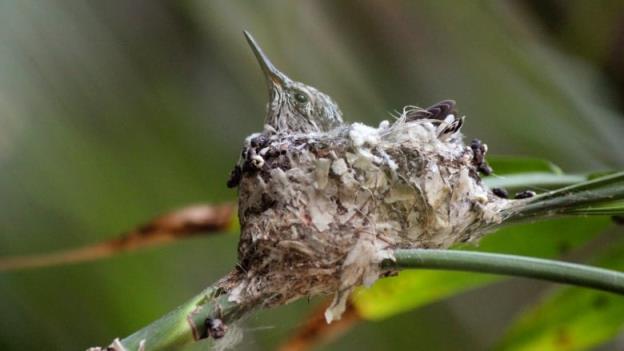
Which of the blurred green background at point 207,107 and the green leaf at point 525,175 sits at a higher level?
the blurred green background at point 207,107

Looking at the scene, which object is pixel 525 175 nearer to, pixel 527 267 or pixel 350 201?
pixel 350 201

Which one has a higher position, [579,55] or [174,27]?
[174,27]

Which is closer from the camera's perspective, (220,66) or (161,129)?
(161,129)

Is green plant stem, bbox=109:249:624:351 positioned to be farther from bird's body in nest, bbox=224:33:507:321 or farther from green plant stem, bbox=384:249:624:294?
bird's body in nest, bbox=224:33:507:321

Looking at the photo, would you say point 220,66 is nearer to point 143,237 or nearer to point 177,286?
point 177,286

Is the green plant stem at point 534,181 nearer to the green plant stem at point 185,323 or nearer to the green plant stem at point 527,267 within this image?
the green plant stem at point 527,267

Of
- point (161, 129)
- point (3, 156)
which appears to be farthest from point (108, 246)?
point (161, 129)

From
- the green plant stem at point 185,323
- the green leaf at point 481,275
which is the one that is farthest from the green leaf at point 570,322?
the green plant stem at point 185,323
